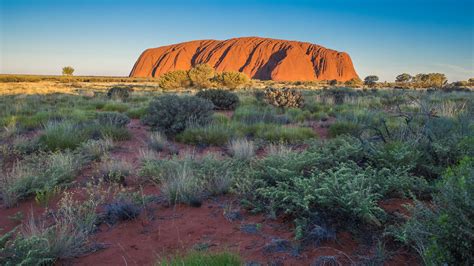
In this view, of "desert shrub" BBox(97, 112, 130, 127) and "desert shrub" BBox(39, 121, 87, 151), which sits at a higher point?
"desert shrub" BBox(97, 112, 130, 127)

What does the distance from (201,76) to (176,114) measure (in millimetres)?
24220

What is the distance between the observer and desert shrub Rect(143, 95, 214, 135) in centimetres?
878

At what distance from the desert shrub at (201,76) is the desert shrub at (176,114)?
21906 mm

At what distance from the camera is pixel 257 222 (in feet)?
11.3

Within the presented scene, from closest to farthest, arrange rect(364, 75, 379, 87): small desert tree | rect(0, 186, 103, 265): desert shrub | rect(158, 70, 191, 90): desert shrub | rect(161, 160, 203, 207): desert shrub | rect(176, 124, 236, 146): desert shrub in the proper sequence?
rect(0, 186, 103, 265): desert shrub → rect(161, 160, 203, 207): desert shrub → rect(176, 124, 236, 146): desert shrub → rect(158, 70, 191, 90): desert shrub → rect(364, 75, 379, 87): small desert tree

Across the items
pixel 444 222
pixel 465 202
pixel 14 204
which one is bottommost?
pixel 14 204

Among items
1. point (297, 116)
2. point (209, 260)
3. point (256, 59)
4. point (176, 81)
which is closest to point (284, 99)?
point (297, 116)

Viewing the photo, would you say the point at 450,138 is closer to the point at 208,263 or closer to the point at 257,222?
the point at 257,222

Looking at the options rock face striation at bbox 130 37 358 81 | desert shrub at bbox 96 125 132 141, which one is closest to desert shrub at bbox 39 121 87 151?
desert shrub at bbox 96 125 132 141

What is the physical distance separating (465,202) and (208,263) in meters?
1.73

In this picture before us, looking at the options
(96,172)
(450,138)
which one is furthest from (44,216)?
(450,138)

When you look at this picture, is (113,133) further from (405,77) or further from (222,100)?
(405,77)

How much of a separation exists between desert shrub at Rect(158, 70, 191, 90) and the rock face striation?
206ft

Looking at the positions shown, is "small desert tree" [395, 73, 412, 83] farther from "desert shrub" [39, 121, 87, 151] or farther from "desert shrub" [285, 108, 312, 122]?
"desert shrub" [39, 121, 87, 151]
